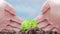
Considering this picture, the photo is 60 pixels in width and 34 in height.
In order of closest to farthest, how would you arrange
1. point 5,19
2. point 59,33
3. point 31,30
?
point 31,30, point 59,33, point 5,19

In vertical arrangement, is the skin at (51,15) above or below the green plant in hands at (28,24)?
above

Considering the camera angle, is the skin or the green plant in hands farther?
the skin

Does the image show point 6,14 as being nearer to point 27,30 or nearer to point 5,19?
point 5,19

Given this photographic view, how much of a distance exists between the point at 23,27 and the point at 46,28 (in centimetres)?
59

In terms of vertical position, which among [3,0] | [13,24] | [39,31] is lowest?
[39,31]

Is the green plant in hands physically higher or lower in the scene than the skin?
lower

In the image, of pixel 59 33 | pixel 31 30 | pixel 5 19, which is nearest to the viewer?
pixel 31 30

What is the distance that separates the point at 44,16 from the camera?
6.93 m

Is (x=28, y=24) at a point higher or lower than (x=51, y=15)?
lower

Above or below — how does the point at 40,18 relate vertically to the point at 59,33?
above

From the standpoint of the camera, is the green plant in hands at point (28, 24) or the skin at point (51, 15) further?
the skin at point (51, 15)

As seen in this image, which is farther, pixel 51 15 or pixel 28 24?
pixel 51 15

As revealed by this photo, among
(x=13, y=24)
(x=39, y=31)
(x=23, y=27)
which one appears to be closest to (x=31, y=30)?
(x=39, y=31)

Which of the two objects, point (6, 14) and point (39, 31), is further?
point (6, 14)
